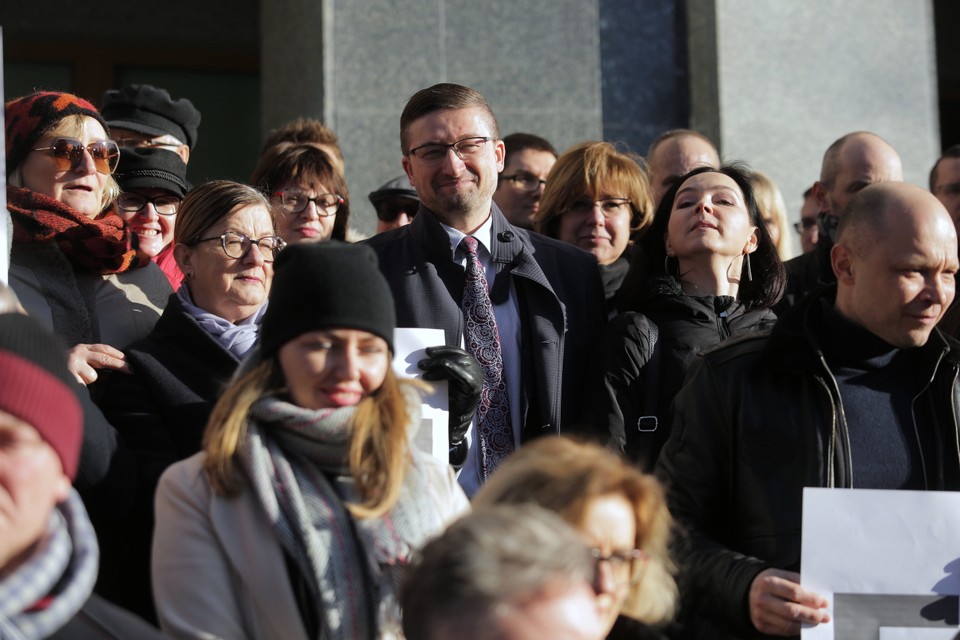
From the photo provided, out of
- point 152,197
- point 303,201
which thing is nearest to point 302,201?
point 303,201

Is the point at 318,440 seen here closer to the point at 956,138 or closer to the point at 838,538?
the point at 838,538

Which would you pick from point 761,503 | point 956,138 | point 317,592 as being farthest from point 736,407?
point 956,138

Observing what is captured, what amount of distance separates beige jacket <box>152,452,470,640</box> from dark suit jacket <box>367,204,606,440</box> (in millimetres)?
1559

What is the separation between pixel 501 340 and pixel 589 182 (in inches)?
44.2

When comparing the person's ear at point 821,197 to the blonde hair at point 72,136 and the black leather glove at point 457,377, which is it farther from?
the blonde hair at point 72,136

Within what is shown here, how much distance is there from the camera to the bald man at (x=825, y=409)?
371 centimetres

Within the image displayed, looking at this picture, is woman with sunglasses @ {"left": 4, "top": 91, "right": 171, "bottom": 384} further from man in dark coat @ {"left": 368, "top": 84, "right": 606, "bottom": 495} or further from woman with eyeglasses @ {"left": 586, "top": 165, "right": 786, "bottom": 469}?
woman with eyeglasses @ {"left": 586, "top": 165, "right": 786, "bottom": 469}

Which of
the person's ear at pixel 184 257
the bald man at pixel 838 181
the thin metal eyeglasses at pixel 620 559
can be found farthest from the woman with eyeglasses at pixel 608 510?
the bald man at pixel 838 181

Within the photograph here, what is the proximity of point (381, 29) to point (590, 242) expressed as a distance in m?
2.71

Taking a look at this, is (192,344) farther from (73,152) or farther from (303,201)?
(303,201)

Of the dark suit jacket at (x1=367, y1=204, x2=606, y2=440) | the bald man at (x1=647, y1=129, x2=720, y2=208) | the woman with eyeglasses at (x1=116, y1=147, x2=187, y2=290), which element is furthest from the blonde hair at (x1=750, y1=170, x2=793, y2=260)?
the woman with eyeglasses at (x1=116, y1=147, x2=187, y2=290)

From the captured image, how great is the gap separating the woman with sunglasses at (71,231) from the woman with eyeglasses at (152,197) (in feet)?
1.23

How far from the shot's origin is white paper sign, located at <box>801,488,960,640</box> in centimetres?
352

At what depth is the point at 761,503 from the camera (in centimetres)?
373
